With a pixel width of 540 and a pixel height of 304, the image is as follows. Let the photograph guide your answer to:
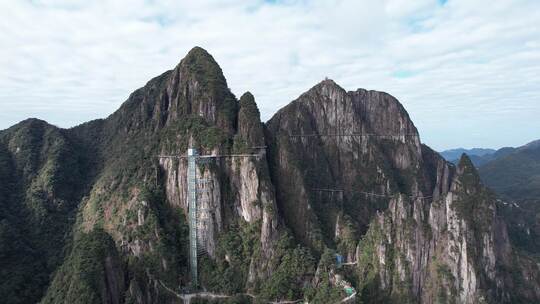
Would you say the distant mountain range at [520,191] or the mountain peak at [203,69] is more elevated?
the mountain peak at [203,69]

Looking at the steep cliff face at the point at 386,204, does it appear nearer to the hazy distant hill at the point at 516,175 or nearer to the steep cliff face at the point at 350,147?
the steep cliff face at the point at 350,147

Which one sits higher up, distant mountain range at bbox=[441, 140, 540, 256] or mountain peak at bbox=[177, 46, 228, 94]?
mountain peak at bbox=[177, 46, 228, 94]

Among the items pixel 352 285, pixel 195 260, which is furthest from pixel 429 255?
pixel 195 260

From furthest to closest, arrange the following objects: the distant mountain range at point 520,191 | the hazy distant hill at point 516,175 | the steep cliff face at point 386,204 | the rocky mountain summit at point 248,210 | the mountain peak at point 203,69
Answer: the hazy distant hill at point 516,175, the distant mountain range at point 520,191, the mountain peak at point 203,69, the rocky mountain summit at point 248,210, the steep cliff face at point 386,204

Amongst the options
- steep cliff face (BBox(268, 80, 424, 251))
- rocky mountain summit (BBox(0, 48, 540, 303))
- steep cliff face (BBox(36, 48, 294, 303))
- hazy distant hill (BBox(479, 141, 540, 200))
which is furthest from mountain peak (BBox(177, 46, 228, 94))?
hazy distant hill (BBox(479, 141, 540, 200))

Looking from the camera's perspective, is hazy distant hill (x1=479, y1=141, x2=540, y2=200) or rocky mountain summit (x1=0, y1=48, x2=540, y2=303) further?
hazy distant hill (x1=479, y1=141, x2=540, y2=200)

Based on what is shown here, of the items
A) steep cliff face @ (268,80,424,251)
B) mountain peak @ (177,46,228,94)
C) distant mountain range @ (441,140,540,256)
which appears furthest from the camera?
distant mountain range @ (441,140,540,256)

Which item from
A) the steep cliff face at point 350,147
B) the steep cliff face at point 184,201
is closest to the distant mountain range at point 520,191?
the steep cliff face at point 350,147

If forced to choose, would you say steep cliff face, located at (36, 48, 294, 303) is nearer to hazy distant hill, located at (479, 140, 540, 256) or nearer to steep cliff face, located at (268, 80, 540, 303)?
steep cliff face, located at (268, 80, 540, 303)

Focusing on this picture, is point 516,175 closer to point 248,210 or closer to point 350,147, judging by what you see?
point 350,147
